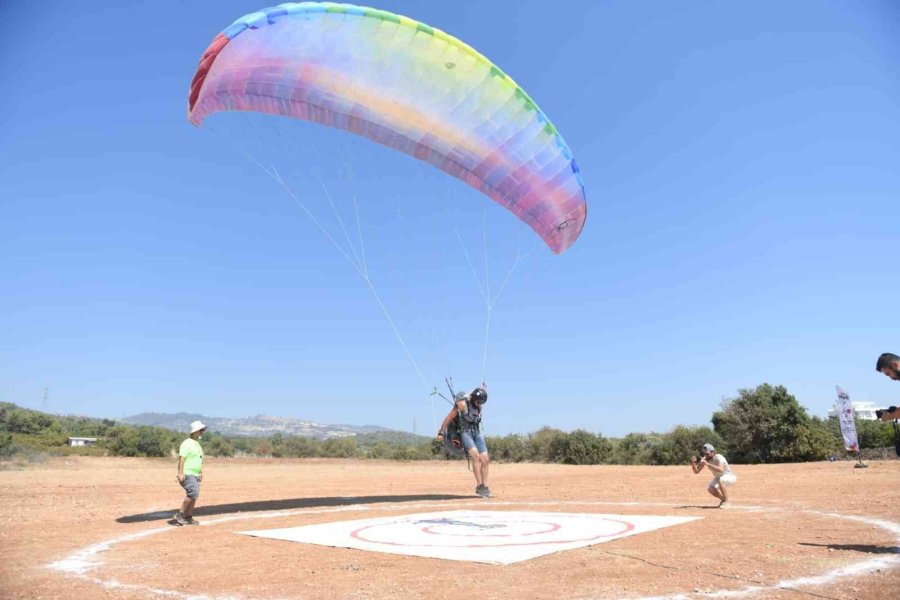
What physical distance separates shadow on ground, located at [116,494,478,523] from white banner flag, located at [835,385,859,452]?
626 inches

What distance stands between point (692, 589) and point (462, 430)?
8.55m

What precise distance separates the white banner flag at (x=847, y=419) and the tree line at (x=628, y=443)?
9575 millimetres

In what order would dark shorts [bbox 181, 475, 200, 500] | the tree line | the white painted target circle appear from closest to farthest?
the white painted target circle, dark shorts [bbox 181, 475, 200, 500], the tree line

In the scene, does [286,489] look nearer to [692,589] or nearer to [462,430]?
[462,430]

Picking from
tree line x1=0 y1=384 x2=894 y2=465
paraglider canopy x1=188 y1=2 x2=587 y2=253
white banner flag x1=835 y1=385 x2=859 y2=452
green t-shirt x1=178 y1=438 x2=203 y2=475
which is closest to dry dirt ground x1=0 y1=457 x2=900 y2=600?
green t-shirt x1=178 y1=438 x2=203 y2=475

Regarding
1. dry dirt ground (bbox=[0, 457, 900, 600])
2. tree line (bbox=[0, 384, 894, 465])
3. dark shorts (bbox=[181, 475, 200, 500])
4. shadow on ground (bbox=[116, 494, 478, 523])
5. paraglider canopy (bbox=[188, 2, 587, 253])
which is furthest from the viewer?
tree line (bbox=[0, 384, 894, 465])

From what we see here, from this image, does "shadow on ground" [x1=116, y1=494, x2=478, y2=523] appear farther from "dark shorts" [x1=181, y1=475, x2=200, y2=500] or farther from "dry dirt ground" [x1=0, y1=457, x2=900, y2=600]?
"dark shorts" [x1=181, y1=475, x2=200, y2=500]

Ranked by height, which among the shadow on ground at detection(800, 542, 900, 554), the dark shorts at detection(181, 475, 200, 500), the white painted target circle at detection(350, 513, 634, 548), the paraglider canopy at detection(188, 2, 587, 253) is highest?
the paraglider canopy at detection(188, 2, 587, 253)

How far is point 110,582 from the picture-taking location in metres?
6.29

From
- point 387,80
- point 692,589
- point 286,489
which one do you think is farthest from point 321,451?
point 692,589

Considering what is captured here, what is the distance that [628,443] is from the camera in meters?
51.4

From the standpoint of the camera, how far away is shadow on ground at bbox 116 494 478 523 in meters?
12.3

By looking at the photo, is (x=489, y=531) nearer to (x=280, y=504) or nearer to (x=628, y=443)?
(x=280, y=504)

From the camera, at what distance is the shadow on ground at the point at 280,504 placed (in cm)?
1230
